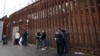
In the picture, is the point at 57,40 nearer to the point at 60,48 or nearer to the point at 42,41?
the point at 60,48

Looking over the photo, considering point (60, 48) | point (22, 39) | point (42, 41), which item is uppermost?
point (22, 39)

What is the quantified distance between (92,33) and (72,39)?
2.16 metres

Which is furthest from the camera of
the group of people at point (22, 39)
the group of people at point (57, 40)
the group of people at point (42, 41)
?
the group of people at point (22, 39)

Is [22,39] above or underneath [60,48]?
above

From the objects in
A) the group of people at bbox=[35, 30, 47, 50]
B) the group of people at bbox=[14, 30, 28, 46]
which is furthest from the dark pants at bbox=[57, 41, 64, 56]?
the group of people at bbox=[14, 30, 28, 46]

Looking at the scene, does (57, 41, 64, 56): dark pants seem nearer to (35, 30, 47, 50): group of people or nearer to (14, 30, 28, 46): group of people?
(35, 30, 47, 50): group of people

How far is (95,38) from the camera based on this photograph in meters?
11.1

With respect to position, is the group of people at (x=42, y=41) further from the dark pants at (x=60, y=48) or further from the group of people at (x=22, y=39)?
the dark pants at (x=60, y=48)

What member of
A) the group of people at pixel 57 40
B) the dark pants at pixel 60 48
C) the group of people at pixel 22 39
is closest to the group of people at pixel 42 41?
the group of people at pixel 57 40

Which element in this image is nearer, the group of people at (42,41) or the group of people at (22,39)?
the group of people at (42,41)

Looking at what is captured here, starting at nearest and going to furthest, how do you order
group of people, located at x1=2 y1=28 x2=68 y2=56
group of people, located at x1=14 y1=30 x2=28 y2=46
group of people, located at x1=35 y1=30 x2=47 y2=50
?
group of people, located at x1=2 y1=28 x2=68 y2=56 < group of people, located at x1=35 y1=30 x2=47 y2=50 < group of people, located at x1=14 y1=30 x2=28 y2=46

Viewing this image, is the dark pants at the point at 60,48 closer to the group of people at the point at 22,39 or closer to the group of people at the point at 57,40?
the group of people at the point at 57,40

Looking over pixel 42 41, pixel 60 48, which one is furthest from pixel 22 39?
pixel 60 48

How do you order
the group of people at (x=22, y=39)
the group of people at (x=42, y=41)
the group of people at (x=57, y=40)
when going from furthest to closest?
the group of people at (x=22, y=39) → the group of people at (x=42, y=41) → the group of people at (x=57, y=40)
